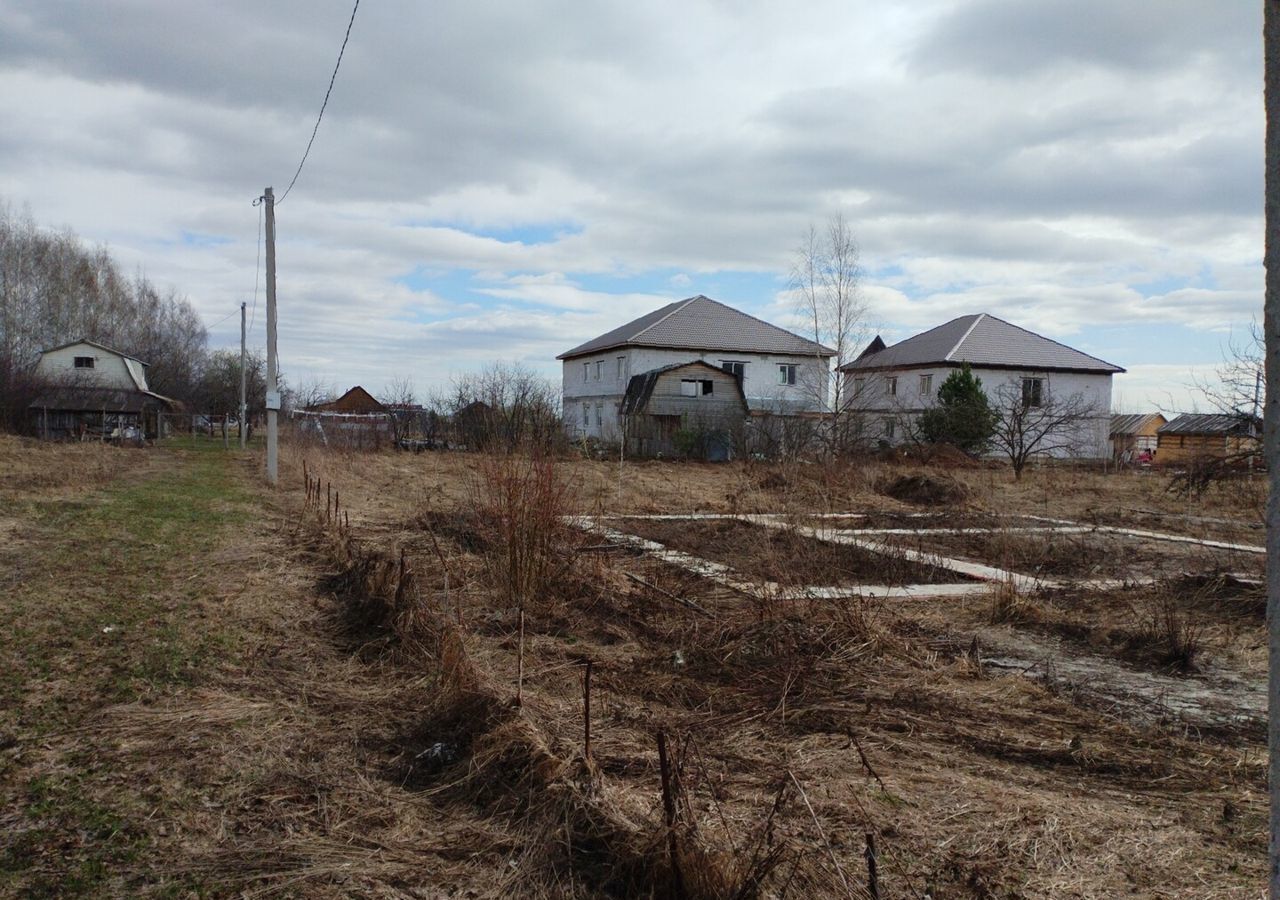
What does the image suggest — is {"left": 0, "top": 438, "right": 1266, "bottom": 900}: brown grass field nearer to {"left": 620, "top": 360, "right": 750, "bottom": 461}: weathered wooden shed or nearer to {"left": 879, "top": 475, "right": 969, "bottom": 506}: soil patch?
{"left": 879, "top": 475, "right": 969, "bottom": 506}: soil patch

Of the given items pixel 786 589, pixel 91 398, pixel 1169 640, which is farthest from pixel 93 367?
pixel 1169 640

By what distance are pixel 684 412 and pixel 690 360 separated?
10182mm

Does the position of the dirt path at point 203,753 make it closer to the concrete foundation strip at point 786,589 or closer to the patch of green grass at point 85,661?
the patch of green grass at point 85,661

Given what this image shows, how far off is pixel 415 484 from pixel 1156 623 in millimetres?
16152

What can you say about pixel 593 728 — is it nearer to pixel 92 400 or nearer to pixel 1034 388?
pixel 1034 388

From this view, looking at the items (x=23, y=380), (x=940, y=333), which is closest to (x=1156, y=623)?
(x=940, y=333)

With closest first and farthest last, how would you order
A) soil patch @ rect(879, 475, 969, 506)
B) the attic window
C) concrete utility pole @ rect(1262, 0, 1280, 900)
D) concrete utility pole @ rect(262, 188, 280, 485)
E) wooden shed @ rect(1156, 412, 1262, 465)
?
1. concrete utility pole @ rect(1262, 0, 1280, 900)
2. wooden shed @ rect(1156, 412, 1262, 465)
3. soil patch @ rect(879, 475, 969, 506)
4. concrete utility pole @ rect(262, 188, 280, 485)
5. the attic window

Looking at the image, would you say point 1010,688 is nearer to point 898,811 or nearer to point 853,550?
point 898,811

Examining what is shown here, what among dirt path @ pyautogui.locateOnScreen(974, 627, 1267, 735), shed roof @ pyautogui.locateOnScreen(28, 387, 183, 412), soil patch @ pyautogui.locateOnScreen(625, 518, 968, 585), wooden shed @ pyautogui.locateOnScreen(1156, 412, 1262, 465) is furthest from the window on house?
shed roof @ pyautogui.locateOnScreen(28, 387, 183, 412)

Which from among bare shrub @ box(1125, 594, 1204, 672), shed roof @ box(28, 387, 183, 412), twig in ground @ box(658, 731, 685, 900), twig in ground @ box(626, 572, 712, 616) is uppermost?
shed roof @ box(28, 387, 183, 412)

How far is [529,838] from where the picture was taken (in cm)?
334

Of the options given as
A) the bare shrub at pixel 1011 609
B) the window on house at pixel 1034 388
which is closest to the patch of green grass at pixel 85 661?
the bare shrub at pixel 1011 609

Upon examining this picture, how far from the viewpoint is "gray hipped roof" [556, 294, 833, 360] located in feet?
152

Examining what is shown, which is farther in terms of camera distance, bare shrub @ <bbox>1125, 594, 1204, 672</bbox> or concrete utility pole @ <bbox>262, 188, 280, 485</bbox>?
concrete utility pole @ <bbox>262, 188, 280, 485</bbox>
